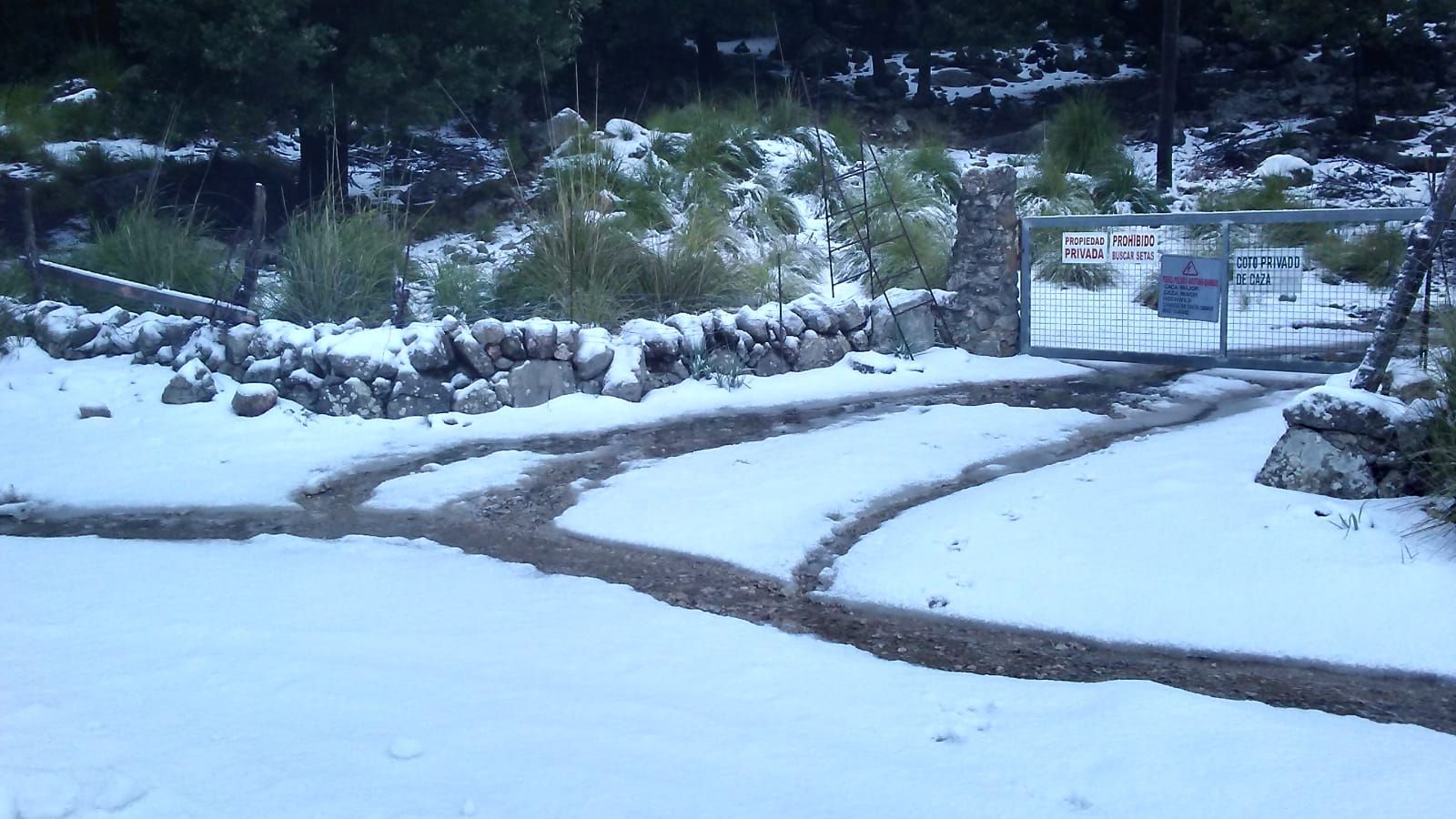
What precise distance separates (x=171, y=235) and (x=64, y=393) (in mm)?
1913

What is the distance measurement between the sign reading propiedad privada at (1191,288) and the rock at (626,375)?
11.7ft

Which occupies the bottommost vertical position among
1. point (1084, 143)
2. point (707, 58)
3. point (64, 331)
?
point (64, 331)

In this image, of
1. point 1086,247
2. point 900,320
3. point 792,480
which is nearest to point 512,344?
point 792,480

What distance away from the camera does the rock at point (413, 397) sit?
7.35m

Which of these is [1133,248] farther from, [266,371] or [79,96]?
[79,96]

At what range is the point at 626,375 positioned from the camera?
7789 millimetres

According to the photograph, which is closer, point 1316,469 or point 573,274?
point 1316,469

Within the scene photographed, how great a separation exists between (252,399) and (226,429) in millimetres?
249

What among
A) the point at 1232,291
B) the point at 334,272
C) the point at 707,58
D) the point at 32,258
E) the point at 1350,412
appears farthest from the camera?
the point at 707,58

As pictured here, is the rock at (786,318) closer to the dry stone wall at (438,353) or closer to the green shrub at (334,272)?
the dry stone wall at (438,353)

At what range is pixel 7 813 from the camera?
9.52 ft

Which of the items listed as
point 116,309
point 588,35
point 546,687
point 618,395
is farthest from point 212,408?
point 588,35

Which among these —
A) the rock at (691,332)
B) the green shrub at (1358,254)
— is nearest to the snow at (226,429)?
the rock at (691,332)

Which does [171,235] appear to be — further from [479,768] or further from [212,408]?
[479,768]
